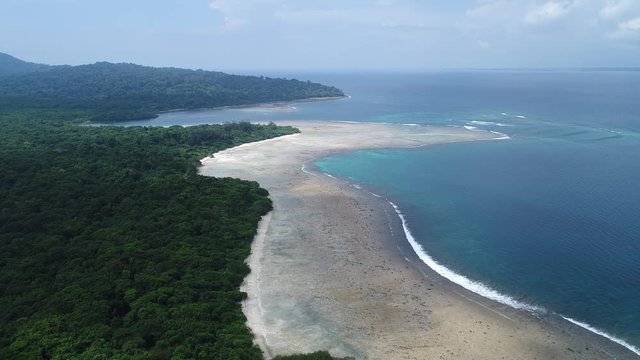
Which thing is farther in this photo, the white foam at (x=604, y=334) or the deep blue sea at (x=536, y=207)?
the deep blue sea at (x=536, y=207)

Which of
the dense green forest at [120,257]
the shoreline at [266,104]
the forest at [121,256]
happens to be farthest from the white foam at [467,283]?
the shoreline at [266,104]

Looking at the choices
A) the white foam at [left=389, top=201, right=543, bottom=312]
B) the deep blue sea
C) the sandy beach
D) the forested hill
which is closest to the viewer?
the sandy beach

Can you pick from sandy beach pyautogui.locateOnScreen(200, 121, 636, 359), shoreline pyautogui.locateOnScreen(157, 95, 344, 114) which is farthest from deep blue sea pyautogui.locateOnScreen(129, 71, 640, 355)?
shoreline pyautogui.locateOnScreen(157, 95, 344, 114)

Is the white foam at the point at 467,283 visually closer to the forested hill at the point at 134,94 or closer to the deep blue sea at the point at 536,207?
the deep blue sea at the point at 536,207

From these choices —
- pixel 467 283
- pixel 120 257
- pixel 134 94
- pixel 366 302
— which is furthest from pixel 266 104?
pixel 366 302

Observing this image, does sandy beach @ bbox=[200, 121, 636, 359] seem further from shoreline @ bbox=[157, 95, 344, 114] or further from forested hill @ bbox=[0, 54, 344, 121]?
shoreline @ bbox=[157, 95, 344, 114]

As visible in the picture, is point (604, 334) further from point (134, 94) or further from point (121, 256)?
point (134, 94)

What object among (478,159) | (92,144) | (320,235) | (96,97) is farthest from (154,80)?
(320,235)
